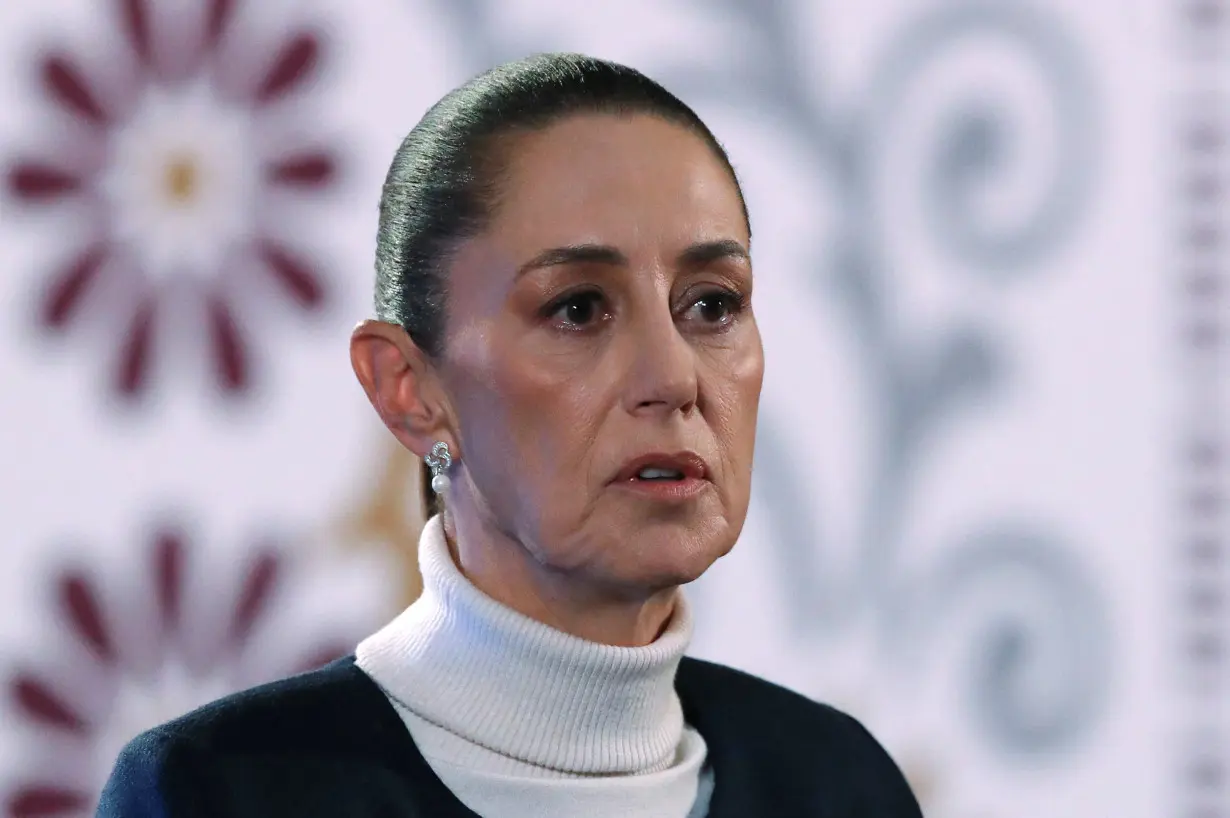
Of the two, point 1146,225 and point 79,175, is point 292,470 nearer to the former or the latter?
point 79,175

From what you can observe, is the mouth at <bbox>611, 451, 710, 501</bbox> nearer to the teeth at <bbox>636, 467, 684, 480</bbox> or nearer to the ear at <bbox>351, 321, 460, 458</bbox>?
the teeth at <bbox>636, 467, 684, 480</bbox>

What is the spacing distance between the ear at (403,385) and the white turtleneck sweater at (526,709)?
0.37 ft

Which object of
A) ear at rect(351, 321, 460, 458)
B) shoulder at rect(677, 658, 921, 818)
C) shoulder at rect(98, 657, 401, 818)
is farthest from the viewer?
shoulder at rect(677, 658, 921, 818)

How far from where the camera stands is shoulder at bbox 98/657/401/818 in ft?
4.35

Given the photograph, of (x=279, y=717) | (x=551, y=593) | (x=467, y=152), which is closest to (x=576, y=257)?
(x=467, y=152)

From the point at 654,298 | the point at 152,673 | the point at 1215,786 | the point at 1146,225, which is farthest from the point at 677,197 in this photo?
the point at 1215,786

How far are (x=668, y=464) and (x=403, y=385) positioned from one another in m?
0.25

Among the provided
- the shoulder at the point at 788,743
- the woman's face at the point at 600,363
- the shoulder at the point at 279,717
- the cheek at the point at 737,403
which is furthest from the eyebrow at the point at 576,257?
the shoulder at the point at 788,743

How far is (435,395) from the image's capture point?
144cm

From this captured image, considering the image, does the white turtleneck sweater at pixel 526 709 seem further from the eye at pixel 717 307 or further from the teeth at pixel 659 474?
the eye at pixel 717 307

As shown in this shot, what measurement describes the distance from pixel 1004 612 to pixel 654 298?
112 cm

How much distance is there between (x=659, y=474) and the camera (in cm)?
136

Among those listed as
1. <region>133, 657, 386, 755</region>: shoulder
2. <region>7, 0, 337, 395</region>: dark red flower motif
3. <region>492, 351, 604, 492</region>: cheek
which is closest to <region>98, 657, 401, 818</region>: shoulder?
<region>133, 657, 386, 755</region>: shoulder

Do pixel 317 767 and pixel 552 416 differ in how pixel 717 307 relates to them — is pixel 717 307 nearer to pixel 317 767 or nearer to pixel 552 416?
pixel 552 416
